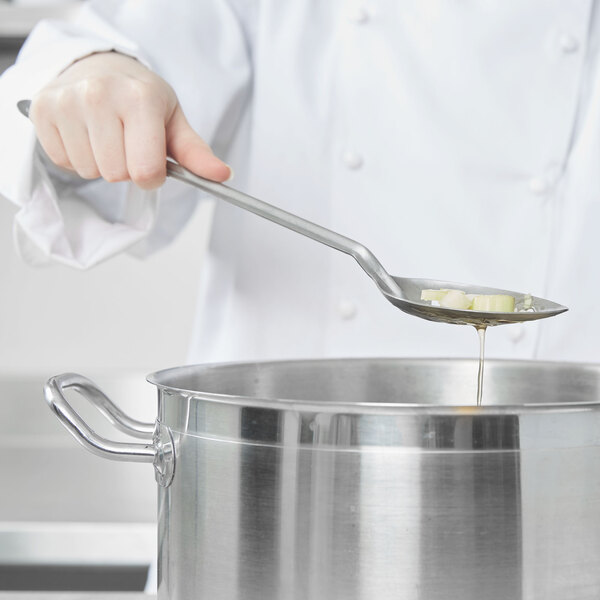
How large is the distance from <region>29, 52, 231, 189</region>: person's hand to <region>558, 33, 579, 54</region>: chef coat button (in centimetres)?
34

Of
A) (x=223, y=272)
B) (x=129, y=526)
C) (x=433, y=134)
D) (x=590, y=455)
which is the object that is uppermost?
(x=433, y=134)

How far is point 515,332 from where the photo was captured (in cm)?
73

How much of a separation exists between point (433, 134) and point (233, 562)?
50 cm

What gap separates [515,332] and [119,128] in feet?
1.21

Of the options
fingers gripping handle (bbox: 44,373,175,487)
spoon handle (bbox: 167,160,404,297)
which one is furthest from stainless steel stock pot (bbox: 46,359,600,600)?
spoon handle (bbox: 167,160,404,297)

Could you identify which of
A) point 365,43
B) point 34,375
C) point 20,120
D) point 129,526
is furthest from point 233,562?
point 34,375

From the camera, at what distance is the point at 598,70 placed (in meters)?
0.75

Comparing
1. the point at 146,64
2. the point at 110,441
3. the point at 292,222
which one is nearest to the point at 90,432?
the point at 110,441

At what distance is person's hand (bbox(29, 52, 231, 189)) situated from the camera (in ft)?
1.69

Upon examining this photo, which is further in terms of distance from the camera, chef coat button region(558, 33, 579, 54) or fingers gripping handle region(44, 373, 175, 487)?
chef coat button region(558, 33, 579, 54)

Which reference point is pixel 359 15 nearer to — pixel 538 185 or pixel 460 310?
pixel 538 185

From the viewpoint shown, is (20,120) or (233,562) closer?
(233,562)

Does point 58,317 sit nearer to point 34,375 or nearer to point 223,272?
point 34,375

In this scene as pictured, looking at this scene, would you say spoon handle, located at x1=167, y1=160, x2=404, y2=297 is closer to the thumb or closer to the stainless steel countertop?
the thumb
